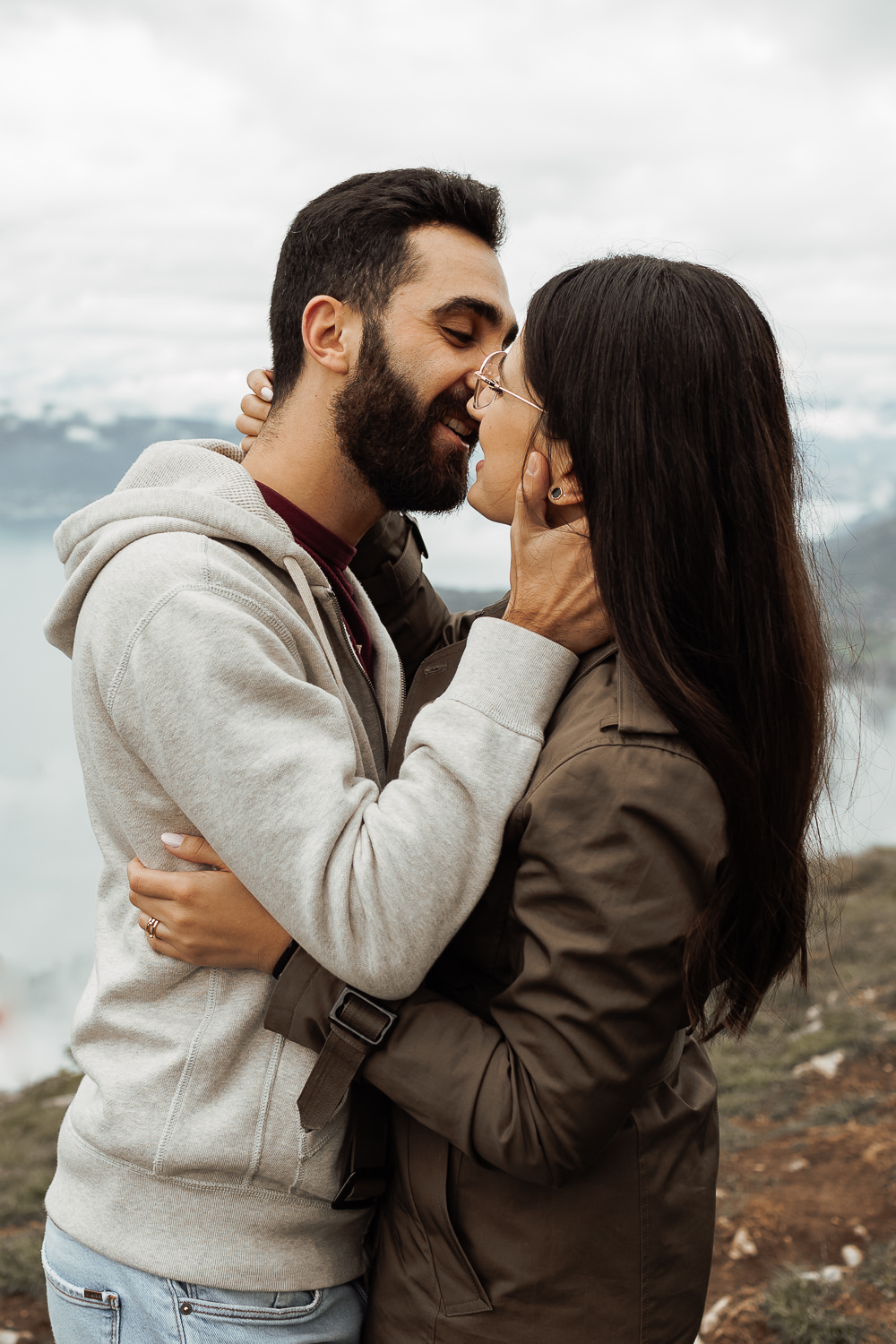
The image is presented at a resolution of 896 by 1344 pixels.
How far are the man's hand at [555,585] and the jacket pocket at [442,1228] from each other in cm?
95

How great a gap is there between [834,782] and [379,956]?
1041 mm

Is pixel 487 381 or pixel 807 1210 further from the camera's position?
pixel 807 1210

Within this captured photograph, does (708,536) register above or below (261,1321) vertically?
above

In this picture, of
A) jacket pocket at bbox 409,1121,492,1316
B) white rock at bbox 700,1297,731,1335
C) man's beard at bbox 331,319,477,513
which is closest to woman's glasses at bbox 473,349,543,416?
man's beard at bbox 331,319,477,513

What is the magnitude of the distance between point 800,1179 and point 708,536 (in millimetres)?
4586

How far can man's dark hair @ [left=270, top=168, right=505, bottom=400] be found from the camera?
273 centimetres

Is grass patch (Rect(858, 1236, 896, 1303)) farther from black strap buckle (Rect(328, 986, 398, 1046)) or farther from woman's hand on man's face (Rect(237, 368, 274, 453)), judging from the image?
woman's hand on man's face (Rect(237, 368, 274, 453))

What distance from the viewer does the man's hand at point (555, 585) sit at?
6.55 feet

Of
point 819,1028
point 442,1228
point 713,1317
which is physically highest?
point 442,1228

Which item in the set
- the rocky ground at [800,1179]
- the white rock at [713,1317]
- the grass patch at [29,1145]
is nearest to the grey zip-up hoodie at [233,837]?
the rocky ground at [800,1179]

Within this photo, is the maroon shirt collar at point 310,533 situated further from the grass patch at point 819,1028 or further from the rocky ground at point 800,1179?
the grass patch at point 819,1028

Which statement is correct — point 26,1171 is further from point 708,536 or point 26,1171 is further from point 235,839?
point 708,536

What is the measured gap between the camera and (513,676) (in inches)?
76.5

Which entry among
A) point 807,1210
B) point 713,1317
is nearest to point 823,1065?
point 807,1210
